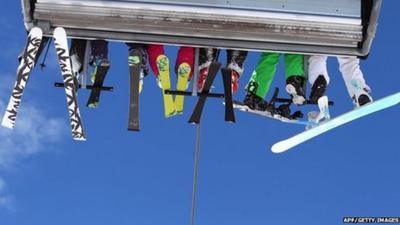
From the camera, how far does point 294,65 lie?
956cm

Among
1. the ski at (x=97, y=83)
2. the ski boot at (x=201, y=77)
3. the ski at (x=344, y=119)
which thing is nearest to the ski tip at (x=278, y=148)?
the ski at (x=344, y=119)

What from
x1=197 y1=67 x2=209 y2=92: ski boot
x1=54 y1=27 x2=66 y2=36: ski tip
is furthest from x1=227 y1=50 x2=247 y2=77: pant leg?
x1=54 y1=27 x2=66 y2=36: ski tip

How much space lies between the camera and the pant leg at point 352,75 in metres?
9.61

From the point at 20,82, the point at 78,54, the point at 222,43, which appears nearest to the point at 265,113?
the point at 222,43

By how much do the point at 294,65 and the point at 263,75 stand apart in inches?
17.3

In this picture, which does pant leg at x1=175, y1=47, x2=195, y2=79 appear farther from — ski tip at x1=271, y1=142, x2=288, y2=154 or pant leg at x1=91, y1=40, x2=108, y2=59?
ski tip at x1=271, y1=142, x2=288, y2=154

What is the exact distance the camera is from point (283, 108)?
32.4 ft

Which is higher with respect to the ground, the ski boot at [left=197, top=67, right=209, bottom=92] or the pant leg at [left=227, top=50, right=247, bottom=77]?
the pant leg at [left=227, top=50, right=247, bottom=77]

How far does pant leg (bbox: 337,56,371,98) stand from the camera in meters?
9.61

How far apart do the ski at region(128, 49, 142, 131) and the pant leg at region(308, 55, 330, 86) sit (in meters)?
2.21

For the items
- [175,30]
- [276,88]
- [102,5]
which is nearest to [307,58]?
[276,88]

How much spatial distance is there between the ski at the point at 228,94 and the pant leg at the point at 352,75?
1696mm

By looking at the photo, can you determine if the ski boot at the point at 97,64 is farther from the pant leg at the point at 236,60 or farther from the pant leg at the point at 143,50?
the pant leg at the point at 236,60

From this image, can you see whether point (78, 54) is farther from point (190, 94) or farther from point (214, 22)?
point (214, 22)
